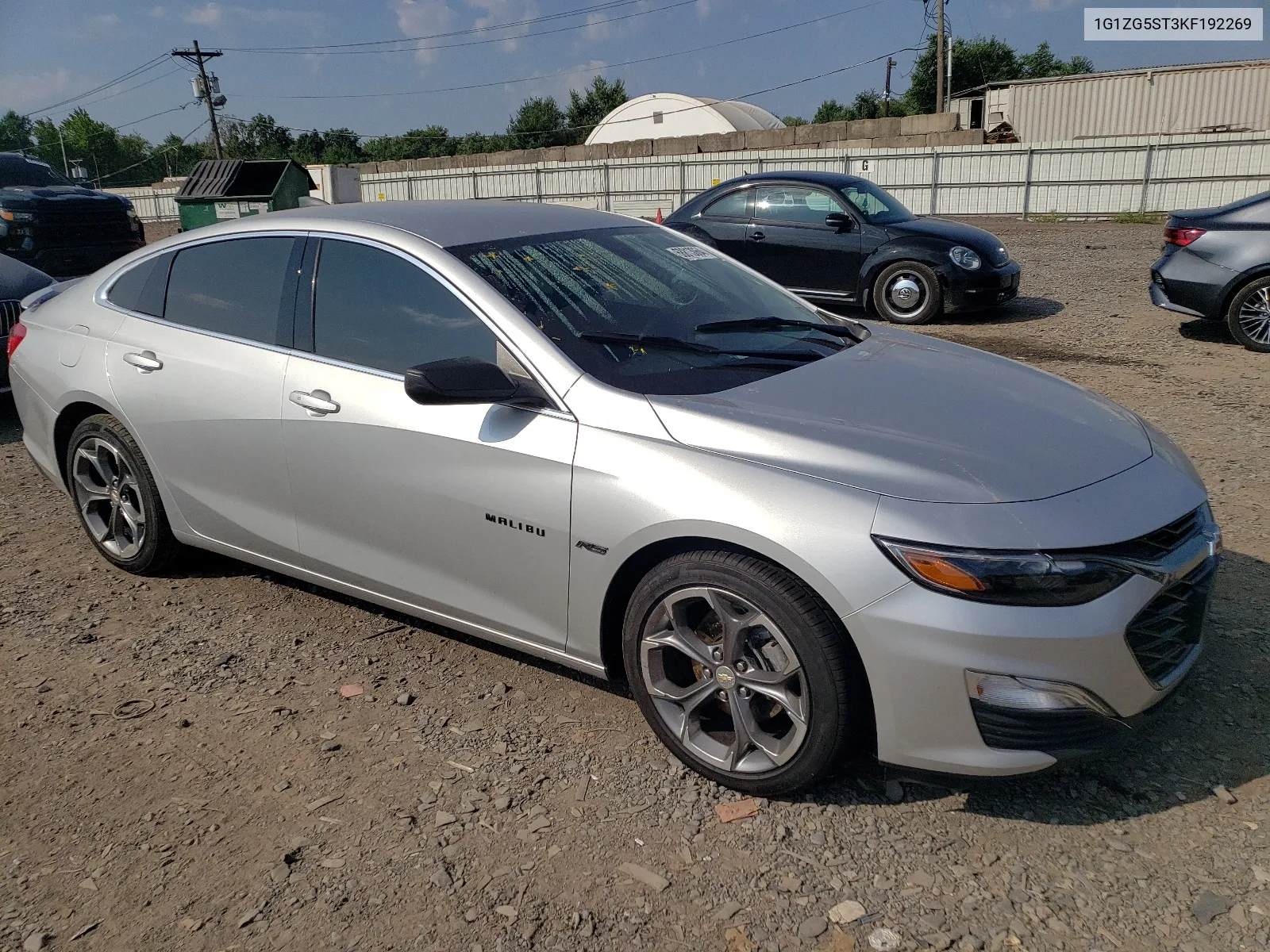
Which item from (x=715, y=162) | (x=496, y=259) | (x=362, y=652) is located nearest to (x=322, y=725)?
(x=362, y=652)

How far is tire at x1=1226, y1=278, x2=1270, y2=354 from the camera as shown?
28.3 feet

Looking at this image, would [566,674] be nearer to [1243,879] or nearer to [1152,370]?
[1243,879]

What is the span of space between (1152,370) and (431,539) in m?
6.97

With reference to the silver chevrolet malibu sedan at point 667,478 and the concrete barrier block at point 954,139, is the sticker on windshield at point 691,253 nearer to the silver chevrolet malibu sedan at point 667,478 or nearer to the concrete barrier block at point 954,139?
the silver chevrolet malibu sedan at point 667,478

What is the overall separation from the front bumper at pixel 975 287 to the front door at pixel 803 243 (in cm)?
100

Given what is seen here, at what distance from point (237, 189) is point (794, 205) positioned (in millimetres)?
12102

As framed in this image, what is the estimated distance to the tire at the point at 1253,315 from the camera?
8.62m

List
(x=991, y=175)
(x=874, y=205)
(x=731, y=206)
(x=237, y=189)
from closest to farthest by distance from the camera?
(x=874, y=205)
(x=731, y=206)
(x=237, y=189)
(x=991, y=175)

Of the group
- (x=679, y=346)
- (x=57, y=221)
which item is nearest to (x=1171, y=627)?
(x=679, y=346)

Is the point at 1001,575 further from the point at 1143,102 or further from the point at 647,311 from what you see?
the point at 1143,102

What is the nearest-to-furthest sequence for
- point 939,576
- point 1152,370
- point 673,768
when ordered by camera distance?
point 939,576
point 673,768
point 1152,370

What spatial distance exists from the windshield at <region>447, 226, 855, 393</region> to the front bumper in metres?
6.74

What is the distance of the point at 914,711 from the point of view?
8.59ft

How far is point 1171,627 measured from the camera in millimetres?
2785
